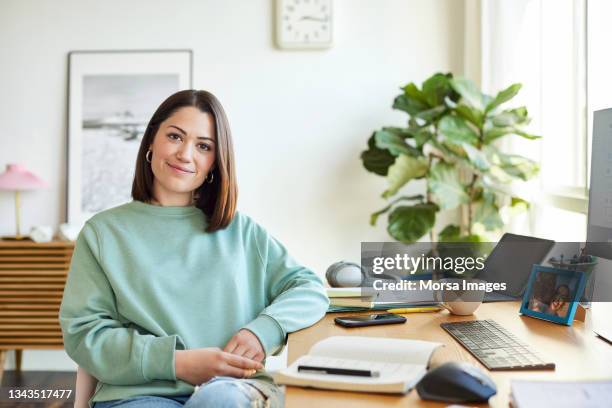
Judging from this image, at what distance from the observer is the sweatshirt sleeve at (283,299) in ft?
4.88

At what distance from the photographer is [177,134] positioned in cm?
167

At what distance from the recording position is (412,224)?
328 cm

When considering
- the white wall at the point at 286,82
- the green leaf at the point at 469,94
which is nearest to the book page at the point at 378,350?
the green leaf at the point at 469,94

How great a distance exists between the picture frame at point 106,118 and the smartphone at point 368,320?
254cm

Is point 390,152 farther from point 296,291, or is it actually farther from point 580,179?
point 296,291

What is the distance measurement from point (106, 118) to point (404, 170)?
177 centimetres

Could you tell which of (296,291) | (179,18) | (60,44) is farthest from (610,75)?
(60,44)

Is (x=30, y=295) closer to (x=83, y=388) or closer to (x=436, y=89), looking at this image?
(x=83, y=388)

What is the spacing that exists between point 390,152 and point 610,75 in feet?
4.08

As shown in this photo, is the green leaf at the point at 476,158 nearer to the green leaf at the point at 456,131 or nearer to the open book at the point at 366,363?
the green leaf at the point at 456,131

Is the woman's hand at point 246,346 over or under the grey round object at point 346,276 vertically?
under

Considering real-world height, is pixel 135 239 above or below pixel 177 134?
below

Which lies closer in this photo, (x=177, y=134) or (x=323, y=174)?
(x=177, y=134)

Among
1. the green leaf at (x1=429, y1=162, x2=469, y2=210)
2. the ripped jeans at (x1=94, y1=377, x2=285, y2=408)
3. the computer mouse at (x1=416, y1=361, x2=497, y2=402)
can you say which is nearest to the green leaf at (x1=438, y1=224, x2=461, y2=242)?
the green leaf at (x1=429, y1=162, x2=469, y2=210)
